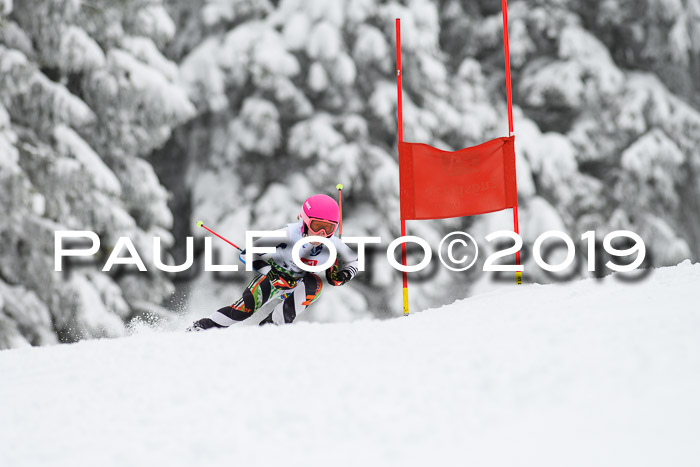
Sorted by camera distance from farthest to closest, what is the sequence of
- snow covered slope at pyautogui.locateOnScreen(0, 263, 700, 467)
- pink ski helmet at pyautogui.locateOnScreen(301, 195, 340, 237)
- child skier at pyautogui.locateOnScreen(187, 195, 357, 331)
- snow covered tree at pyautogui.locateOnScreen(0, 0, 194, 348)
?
snow covered tree at pyautogui.locateOnScreen(0, 0, 194, 348), child skier at pyautogui.locateOnScreen(187, 195, 357, 331), pink ski helmet at pyautogui.locateOnScreen(301, 195, 340, 237), snow covered slope at pyautogui.locateOnScreen(0, 263, 700, 467)

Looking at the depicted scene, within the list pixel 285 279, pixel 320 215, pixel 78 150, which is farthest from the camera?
pixel 78 150

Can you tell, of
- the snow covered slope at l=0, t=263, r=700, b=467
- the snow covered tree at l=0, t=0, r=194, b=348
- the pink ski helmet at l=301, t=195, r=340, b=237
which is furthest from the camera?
the snow covered tree at l=0, t=0, r=194, b=348

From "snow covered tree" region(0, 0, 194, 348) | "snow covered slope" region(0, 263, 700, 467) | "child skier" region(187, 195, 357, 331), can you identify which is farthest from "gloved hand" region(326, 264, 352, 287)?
"snow covered tree" region(0, 0, 194, 348)

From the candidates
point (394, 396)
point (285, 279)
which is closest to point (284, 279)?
point (285, 279)

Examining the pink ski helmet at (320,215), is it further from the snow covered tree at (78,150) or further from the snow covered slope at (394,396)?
the snow covered tree at (78,150)

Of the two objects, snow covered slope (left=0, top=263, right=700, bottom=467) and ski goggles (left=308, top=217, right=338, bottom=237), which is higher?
ski goggles (left=308, top=217, right=338, bottom=237)

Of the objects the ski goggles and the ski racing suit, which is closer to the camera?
the ski goggles

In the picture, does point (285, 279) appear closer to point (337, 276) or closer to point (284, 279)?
point (284, 279)

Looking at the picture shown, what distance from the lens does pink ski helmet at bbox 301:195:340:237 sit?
4.73m

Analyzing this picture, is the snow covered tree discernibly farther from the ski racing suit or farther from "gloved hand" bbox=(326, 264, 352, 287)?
"gloved hand" bbox=(326, 264, 352, 287)

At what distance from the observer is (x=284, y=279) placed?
4969 millimetres

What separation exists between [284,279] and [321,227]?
473mm

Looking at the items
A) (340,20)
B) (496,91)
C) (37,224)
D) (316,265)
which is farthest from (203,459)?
(496,91)

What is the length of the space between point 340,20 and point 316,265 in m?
5.85
